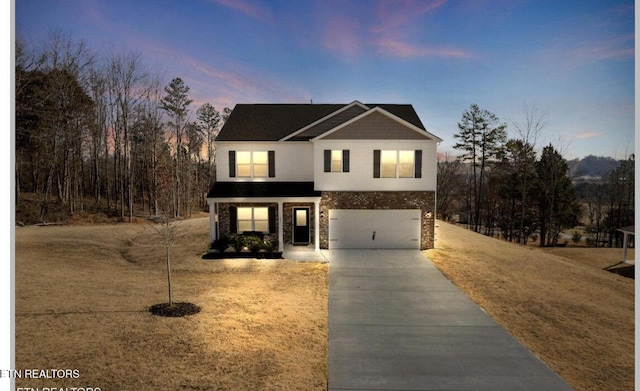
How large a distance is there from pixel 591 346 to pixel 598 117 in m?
25.1

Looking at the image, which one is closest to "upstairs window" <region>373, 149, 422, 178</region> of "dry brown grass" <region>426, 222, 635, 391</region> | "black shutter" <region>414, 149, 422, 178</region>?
"black shutter" <region>414, 149, 422, 178</region>

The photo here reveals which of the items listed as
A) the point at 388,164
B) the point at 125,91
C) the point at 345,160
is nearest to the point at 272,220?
the point at 345,160

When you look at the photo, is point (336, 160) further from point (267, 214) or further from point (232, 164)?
point (232, 164)

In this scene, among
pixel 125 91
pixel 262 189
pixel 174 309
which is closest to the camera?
pixel 174 309

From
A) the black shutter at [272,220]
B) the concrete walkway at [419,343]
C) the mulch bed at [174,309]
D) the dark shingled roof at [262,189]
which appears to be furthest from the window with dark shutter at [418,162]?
the mulch bed at [174,309]

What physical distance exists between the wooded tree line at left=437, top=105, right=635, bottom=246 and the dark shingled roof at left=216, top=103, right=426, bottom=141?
16.0m

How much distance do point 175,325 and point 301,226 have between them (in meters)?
10.0

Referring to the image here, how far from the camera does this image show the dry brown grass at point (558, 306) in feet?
21.9

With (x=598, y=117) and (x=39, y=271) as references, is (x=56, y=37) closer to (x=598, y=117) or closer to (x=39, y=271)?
(x=39, y=271)

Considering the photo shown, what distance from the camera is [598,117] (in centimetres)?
2608

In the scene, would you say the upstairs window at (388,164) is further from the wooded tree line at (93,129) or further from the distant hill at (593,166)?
the distant hill at (593,166)

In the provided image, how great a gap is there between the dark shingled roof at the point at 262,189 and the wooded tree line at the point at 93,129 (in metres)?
10.8

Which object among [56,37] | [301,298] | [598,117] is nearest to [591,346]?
[301,298]

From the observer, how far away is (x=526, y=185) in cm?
3344
